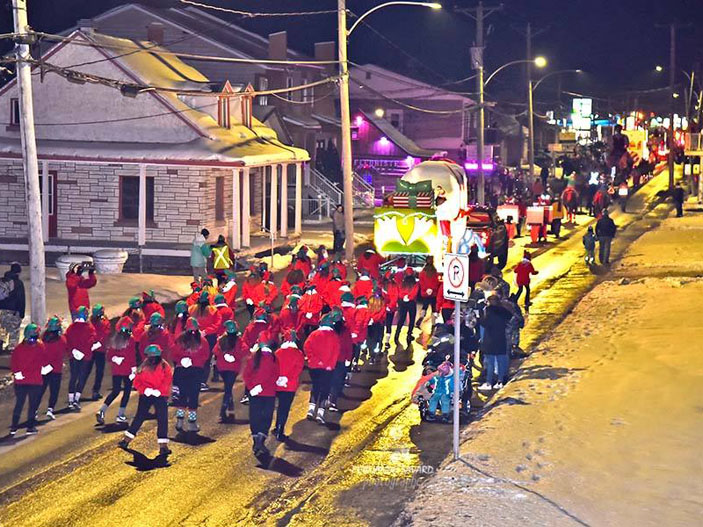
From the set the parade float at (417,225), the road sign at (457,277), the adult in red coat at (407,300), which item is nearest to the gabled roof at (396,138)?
the parade float at (417,225)

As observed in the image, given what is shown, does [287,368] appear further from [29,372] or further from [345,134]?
[345,134]

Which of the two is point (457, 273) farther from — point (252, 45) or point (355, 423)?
point (252, 45)

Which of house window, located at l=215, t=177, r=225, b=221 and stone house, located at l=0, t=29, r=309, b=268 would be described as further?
house window, located at l=215, t=177, r=225, b=221

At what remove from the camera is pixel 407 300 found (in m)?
22.1

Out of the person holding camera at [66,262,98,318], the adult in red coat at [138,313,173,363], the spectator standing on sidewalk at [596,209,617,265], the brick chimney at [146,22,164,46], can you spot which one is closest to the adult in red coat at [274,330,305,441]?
the adult in red coat at [138,313,173,363]

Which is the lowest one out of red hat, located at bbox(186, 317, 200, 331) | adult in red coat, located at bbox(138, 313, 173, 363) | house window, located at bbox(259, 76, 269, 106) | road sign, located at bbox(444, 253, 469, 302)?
adult in red coat, located at bbox(138, 313, 173, 363)

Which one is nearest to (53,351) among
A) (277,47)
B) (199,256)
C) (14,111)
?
(199,256)

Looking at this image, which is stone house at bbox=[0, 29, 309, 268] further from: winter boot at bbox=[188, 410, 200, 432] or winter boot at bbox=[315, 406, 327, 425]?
winter boot at bbox=[188, 410, 200, 432]

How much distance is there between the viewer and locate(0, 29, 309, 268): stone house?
3478cm

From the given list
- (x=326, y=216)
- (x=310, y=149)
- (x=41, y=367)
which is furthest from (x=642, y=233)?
(x=41, y=367)

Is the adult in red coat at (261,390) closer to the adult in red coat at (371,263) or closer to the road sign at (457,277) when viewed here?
the road sign at (457,277)

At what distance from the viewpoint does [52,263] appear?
34094mm

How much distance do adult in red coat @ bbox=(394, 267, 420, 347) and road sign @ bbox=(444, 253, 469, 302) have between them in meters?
8.41

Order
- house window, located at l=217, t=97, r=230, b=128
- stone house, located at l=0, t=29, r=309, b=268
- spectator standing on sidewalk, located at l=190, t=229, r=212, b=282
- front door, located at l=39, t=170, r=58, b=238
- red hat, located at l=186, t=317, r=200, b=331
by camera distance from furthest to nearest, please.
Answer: house window, located at l=217, t=97, r=230, b=128 → front door, located at l=39, t=170, r=58, b=238 → stone house, located at l=0, t=29, r=309, b=268 → spectator standing on sidewalk, located at l=190, t=229, r=212, b=282 → red hat, located at l=186, t=317, r=200, b=331
